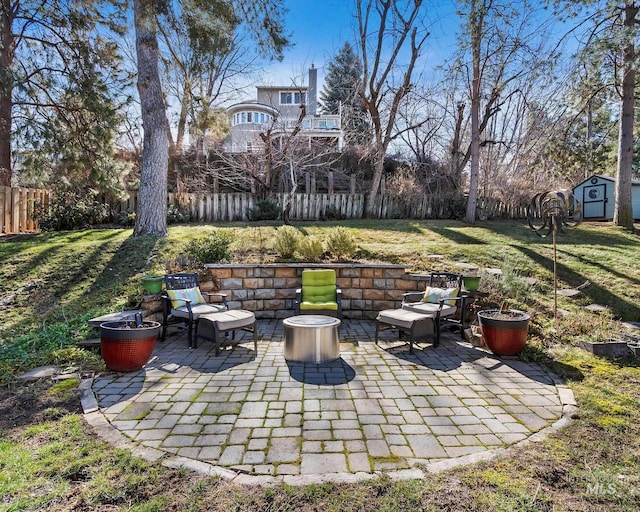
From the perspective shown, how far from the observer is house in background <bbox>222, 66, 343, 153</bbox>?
1673 cm

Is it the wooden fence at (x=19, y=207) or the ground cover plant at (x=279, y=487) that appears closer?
the ground cover plant at (x=279, y=487)

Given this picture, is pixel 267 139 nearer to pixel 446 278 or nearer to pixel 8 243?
pixel 8 243

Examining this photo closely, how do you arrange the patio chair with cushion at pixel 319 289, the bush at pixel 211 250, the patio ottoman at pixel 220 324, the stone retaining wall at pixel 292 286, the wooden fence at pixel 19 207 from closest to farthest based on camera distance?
the patio ottoman at pixel 220 324
the patio chair with cushion at pixel 319 289
the stone retaining wall at pixel 292 286
the bush at pixel 211 250
the wooden fence at pixel 19 207

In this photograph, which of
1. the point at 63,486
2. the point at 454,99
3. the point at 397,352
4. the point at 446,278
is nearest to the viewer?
the point at 63,486

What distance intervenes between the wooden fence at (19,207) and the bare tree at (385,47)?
1026 cm

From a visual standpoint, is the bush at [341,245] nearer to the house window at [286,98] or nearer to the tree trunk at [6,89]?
the tree trunk at [6,89]

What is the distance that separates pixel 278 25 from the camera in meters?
9.30

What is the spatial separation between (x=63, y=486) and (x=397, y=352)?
3598 mm

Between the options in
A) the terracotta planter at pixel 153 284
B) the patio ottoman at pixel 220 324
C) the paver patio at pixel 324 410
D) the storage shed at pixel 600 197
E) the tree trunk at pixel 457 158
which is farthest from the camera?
the storage shed at pixel 600 197

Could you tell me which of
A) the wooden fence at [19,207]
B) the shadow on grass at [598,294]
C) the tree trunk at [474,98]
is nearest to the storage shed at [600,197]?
the tree trunk at [474,98]

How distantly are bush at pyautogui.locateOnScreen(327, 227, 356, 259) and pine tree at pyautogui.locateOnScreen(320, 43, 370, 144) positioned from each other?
8400mm

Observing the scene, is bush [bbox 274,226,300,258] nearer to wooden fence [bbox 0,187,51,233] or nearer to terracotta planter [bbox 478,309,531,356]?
terracotta planter [bbox 478,309,531,356]

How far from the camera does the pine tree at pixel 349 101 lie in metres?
→ 14.9

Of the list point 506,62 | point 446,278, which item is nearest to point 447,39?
point 506,62
